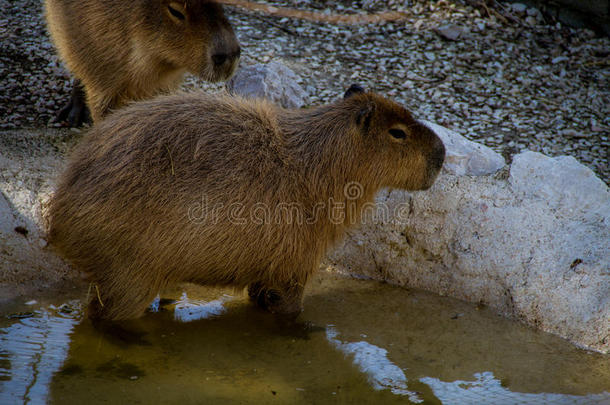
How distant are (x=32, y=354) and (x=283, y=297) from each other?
4.04ft

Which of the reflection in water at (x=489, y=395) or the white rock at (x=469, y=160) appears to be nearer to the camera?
the reflection in water at (x=489, y=395)

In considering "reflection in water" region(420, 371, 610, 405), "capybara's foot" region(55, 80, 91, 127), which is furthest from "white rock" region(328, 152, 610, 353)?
"capybara's foot" region(55, 80, 91, 127)

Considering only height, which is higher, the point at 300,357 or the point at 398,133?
the point at 398,133

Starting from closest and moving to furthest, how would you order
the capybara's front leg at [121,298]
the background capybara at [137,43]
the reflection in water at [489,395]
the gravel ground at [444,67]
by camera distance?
1. the reflection in water at [489,395]
2. the capybara's front leg at [121,298]
3. the background capybara at [137,43]
4. the gravel ground at [444,67]

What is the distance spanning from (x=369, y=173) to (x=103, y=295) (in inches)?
57.5

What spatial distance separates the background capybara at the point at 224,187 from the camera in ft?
10.1

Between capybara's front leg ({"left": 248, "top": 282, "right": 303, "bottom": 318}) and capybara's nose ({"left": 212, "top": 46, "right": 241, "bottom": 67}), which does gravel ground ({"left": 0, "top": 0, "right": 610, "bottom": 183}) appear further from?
capybara's front leg ({"left": 248, "top": 282, "right": 303, "bottom": 318})

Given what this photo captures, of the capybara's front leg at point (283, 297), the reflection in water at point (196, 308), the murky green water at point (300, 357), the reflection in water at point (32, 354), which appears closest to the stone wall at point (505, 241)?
the murky green water at point (300, 357)

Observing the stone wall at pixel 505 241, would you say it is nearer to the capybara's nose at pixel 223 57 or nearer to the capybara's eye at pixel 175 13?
the capybara's nose at pixel 223 57

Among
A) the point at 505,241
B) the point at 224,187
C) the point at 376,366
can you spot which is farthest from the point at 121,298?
the point at 505,241

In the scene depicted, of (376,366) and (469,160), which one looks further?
(469,160)

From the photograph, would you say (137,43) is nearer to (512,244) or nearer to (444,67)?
(512,244)

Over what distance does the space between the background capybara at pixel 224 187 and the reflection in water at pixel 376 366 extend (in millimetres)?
365

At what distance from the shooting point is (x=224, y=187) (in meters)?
3.14
